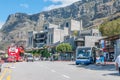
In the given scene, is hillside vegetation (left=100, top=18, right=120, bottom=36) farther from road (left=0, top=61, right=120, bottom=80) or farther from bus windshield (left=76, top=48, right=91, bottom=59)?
road (left=0, top=61, right=120, bottom=80)

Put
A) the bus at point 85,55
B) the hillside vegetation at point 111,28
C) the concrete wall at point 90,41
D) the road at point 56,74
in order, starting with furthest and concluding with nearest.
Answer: the concrete wall at point 90,41 → the hillside vegetation at point 111,28 → the bus at point 85,55 → the road at point 56,74

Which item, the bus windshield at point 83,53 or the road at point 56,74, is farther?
the bus windshield at point 83,53

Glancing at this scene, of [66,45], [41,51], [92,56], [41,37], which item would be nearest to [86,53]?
[92,56]

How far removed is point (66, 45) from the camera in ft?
419

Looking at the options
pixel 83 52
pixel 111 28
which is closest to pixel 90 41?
pixel 111 28

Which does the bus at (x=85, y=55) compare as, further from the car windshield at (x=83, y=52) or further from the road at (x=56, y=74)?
the road at (x=56, y=74)

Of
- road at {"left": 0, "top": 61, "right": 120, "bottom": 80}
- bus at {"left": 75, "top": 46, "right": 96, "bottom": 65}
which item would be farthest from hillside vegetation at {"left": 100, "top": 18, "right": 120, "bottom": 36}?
road at {"left": 0, "top": 61, "right": 120, "bottom": 80}

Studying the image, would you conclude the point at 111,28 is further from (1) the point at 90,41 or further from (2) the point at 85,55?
(2) the point at 85,55

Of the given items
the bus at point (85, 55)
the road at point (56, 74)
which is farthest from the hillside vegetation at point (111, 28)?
the road at point (56, 74)

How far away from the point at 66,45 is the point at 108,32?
31.7 metres

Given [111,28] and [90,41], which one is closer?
[111,28]

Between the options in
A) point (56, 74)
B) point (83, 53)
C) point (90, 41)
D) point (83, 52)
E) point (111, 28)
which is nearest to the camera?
point (56, 74)

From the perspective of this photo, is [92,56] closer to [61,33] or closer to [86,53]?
[86,53]

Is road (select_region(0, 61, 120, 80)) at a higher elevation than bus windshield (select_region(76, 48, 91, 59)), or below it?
below
